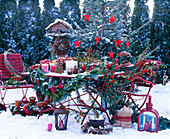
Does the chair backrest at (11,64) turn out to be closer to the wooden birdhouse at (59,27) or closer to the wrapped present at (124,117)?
the wooden birdhouse at (59,27)

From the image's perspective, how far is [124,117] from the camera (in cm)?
448

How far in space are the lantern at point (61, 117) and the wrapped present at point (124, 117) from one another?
3.50ft

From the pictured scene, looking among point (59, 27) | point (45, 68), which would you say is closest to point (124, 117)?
point (45, 68)

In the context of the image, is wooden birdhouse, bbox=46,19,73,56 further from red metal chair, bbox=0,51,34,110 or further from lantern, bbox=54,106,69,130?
lantern, bbox=54,106,69,130

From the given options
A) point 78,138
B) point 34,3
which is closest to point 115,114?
point 78,138

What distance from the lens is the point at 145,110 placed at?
4238 mm

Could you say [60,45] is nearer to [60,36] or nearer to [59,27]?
[60,36]

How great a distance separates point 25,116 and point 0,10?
663 cm

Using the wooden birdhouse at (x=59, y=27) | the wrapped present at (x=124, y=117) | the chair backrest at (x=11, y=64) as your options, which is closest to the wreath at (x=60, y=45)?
the wooden birdhouse at (x=59, y=27)

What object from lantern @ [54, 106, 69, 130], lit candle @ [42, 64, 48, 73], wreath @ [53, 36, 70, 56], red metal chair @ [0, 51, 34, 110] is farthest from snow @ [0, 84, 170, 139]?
wreath @ [53, 36, 70, 56]

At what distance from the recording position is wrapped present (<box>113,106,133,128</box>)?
4453mm

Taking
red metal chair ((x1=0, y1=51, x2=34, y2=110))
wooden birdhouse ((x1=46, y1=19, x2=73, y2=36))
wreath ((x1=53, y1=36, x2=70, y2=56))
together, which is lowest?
red metal chair ((x1=0, y1=51, x2=34, y2=110))

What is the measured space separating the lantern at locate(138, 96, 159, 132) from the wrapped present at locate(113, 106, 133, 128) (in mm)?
259

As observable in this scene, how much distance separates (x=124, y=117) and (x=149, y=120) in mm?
516
